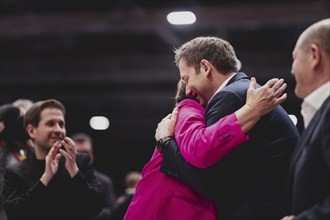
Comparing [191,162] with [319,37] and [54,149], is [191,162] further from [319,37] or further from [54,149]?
[54,149]

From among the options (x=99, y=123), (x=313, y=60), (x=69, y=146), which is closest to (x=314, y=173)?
(x=313, y=60)

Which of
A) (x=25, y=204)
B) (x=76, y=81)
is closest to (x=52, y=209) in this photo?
(x=25, y=204)

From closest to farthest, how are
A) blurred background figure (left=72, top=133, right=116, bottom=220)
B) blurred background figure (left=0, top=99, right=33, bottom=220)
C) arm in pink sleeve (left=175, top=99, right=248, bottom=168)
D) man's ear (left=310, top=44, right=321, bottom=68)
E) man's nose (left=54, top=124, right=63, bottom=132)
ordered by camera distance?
man's ear (left=310, top=44, right=321, bottom=68) → arm in pink sleeve (left=175, top=99, right=248, bottom=168) → man's nose (left=54, top=124, right=63, bottom=132) → blurred background figure (left=0, top=99, right=33, bottom=220) → blurred background figure (left=72, top=133, right=116, bottom=220)

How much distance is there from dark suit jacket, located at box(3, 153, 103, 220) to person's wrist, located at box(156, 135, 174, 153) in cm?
120

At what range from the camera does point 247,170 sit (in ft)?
7.92

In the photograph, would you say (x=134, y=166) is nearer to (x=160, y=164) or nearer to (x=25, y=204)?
(x=25, y=204)

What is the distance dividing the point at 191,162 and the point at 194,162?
21 millimetres

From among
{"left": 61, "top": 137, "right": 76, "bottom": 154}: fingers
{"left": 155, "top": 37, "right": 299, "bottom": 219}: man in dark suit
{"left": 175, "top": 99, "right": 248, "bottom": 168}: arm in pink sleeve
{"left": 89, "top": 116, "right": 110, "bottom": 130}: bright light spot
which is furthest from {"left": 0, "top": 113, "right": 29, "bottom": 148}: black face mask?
{"left": 89, "top": 116, "right": 110, "bottom": 130}: bright light spot

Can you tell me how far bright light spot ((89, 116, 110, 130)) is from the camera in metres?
14.9

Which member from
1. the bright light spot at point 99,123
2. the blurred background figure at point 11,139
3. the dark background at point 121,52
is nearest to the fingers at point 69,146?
the blurred background figure at point 11,139

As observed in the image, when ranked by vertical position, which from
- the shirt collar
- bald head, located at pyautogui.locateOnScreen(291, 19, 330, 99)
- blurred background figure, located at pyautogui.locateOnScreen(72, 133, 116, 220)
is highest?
bald head, located at pyautogui.locateOnScreen(291, 19, 330, 99)

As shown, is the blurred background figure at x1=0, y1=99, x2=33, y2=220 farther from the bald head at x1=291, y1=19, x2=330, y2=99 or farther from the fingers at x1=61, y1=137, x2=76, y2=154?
the bald head at x1=291, y1=19, x2=330, y2=99

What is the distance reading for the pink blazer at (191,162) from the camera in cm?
231

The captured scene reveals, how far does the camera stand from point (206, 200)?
2.51 meters
